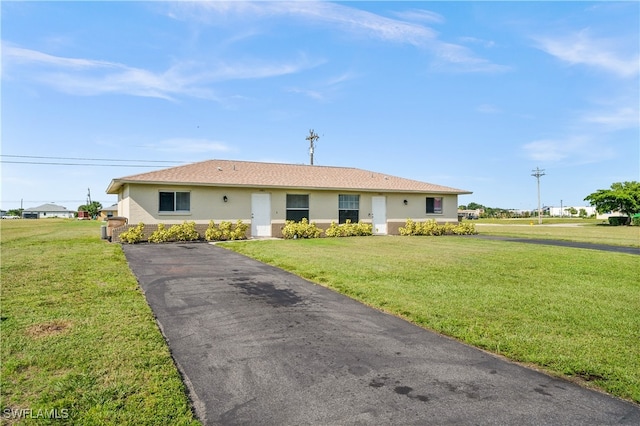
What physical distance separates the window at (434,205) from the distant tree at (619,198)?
33.4 meters

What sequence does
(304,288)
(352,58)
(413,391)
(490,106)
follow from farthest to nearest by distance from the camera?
(490,106) → (352,58) → (304,288) → (413,391)

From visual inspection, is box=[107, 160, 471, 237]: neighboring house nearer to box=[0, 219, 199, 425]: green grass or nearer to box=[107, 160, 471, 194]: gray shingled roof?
box=[107, 160, 471, 194]: gray shingled roof

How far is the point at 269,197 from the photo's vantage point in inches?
787

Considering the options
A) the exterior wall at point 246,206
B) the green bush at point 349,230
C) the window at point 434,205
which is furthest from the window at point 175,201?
the window at point 434,205

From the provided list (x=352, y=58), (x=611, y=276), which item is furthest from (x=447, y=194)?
(x=611, y=276)

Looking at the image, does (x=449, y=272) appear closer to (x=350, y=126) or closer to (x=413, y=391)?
(x=413, y=391)

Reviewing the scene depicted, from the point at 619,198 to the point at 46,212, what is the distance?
568 feet

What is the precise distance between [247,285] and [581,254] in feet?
38.3

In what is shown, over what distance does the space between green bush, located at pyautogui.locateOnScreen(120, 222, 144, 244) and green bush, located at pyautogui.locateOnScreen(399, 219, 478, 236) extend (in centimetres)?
1538

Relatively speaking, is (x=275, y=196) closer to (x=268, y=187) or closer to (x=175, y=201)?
(x=268, y=187)

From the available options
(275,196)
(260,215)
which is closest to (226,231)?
(260,215)

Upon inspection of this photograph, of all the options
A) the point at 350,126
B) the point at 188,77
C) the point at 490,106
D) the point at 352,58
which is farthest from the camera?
the point at 350,126

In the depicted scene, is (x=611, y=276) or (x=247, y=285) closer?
(x=247, y=285)

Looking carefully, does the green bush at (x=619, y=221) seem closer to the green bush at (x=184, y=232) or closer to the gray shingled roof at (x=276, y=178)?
the gray shingled roof at (x=276, y=178)
